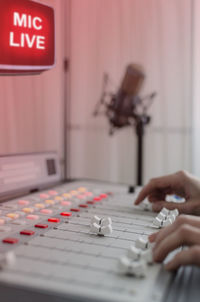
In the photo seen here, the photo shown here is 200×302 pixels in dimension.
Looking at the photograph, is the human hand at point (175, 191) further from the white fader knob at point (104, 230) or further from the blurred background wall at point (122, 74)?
the blurred background wall at point (122, 74)

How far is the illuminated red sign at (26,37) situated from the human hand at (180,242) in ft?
2.19

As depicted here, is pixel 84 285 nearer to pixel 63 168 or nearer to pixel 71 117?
pixel 63 168

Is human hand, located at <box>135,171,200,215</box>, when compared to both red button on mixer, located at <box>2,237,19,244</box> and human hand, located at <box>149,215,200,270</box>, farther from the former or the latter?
red button on mixer, located at <box>2,237,19,244</box>

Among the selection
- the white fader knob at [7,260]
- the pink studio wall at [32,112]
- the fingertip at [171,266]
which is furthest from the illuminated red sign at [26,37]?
the fingertip at [171,266]

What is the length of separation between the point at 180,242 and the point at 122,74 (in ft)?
6.93

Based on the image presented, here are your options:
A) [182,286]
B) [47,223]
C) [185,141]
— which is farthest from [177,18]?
[182,286]

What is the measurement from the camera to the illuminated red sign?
1.04 meters

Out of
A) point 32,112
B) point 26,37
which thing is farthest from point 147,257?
point 32,112

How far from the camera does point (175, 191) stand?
1242 millimetres

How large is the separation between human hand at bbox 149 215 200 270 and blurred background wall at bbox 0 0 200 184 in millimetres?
1654

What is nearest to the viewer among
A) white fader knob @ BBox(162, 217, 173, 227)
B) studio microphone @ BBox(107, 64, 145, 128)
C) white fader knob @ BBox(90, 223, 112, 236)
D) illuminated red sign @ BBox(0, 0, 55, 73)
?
white fader knob @ BBox(90, 223, 112, 236)

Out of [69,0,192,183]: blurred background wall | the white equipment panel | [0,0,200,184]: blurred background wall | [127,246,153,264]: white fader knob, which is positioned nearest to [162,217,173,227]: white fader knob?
the white equipment panel

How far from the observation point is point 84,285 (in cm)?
51

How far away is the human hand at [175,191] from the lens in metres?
1.09
